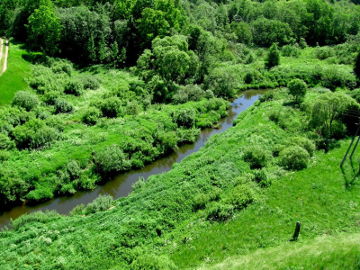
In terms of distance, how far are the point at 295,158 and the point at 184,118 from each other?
20.8 meters

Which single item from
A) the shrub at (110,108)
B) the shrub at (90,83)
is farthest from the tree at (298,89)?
the shrub at (90,83)

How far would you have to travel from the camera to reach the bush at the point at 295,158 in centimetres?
3709

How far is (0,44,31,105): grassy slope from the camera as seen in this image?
5312 centimetres

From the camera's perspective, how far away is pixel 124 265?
25422 millimetres

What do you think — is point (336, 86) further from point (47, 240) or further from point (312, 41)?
point (47, 240)

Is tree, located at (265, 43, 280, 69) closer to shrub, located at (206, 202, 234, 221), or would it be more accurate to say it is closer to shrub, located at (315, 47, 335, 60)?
shrub, located at (315, 47, 335, 60)

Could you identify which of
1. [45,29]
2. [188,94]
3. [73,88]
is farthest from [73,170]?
[45,29]

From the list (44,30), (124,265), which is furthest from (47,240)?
(44,30)

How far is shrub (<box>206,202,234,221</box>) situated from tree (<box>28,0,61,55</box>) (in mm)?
60041

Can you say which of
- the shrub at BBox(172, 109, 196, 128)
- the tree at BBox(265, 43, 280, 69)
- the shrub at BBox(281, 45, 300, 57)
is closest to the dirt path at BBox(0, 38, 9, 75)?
the shrub at BBox(172, 109, 196, 128)

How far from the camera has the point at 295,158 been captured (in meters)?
37.2

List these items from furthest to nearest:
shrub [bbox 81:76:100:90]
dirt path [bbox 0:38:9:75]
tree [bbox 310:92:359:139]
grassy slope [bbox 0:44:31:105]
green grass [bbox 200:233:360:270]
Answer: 1. shrub [bbox 81:76:100:90]
2. dirt path [bbox 0:38:9:75]
3. grassy slope [bbox 0:44:31:105]
4. tree [bbox 310:92:359:139]
5. green grass [bbox 200:233:360:270]

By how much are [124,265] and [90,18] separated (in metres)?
65.5

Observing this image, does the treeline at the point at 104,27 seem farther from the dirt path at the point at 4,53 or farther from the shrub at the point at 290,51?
the shrub at the point at 290,51
